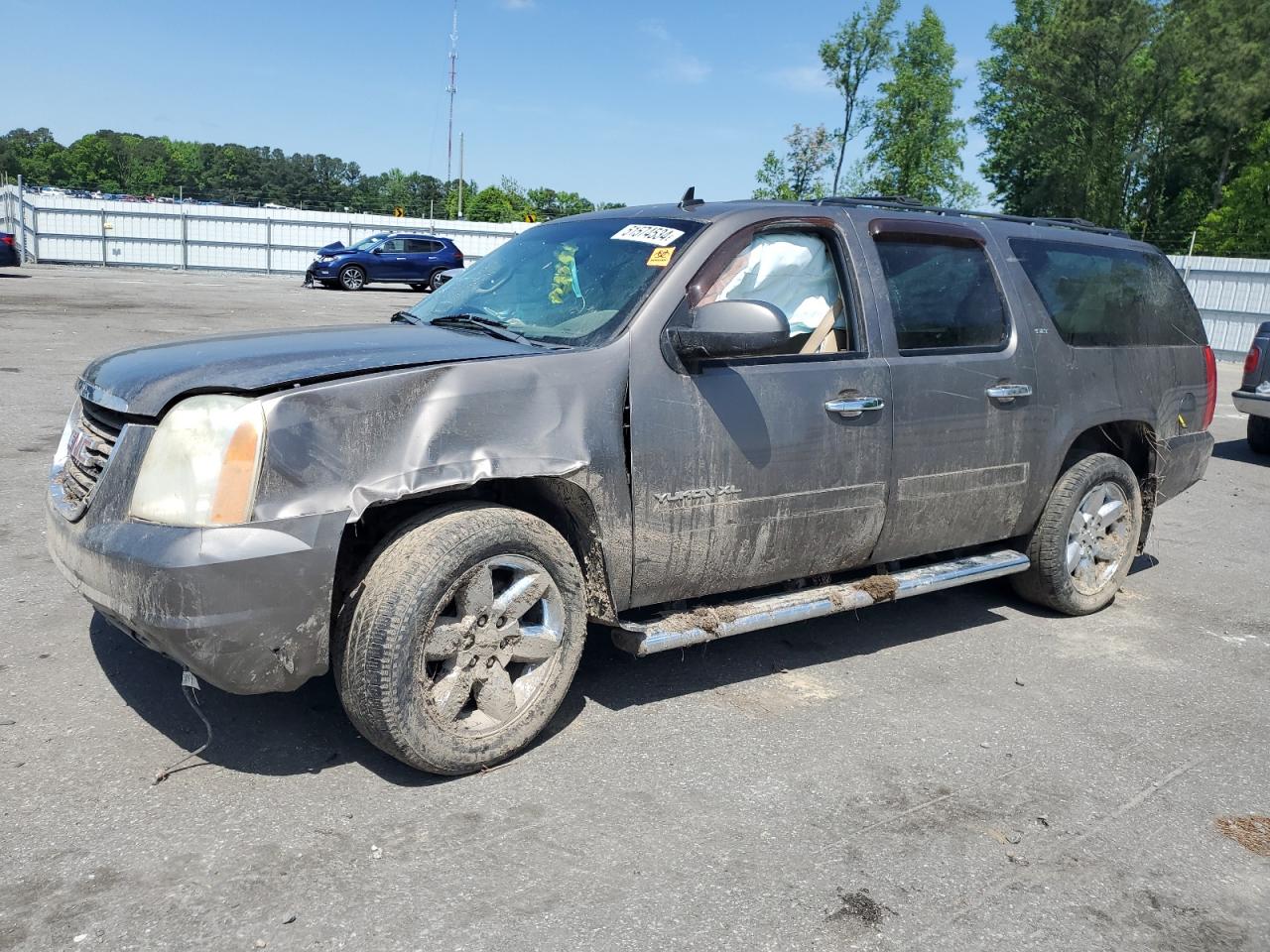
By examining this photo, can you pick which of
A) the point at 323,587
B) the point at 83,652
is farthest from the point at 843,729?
the point at 83,652

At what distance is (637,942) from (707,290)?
7.49 ft

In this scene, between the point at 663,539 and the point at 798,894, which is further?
the point at 663,539

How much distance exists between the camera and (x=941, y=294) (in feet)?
15.2

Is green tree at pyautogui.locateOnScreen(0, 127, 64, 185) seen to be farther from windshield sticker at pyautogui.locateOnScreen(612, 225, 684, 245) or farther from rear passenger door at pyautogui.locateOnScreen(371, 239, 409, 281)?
windshield sticker at pyautogui.locateOnScreen(612, 225, 684, 245)

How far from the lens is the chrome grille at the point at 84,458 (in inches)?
132

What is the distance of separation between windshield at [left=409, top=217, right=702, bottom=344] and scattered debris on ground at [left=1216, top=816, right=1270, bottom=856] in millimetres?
2560

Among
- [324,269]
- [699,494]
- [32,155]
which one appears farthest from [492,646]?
[32,155]

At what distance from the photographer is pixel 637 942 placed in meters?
2.63

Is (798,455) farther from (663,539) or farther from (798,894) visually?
(798,894)

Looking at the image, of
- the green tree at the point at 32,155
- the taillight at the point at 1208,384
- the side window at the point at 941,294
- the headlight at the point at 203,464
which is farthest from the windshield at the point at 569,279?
the green tree at the point at 32,155

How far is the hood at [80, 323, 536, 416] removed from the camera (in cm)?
315

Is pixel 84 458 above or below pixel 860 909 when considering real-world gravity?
above

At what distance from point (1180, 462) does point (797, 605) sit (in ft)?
9.47

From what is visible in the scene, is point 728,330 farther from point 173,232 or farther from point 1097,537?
point 173,232
